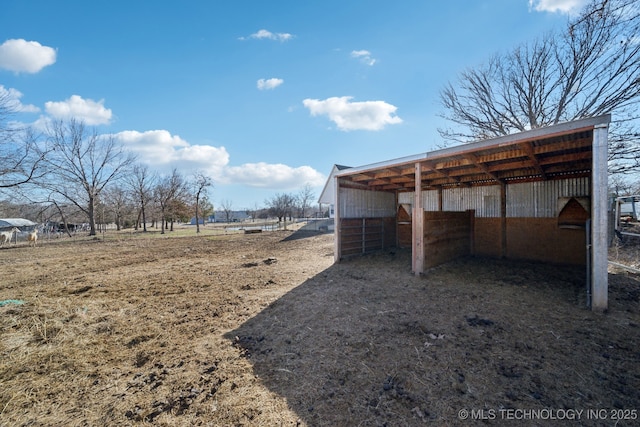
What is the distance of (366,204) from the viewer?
9914 millimetres

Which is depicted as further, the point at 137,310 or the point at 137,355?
the point at 137,310

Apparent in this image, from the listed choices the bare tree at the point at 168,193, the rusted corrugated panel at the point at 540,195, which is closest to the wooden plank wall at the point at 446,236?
the rusted corrugated panel at the point at 540,195

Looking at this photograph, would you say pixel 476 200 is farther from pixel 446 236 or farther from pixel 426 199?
pixel 446 236

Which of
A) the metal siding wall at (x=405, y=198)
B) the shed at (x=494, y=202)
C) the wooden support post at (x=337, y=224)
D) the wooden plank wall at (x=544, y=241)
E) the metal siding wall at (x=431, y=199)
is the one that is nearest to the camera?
the shed at (x=494, y=202)

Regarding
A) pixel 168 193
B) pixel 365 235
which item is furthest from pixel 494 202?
pixel 168 193

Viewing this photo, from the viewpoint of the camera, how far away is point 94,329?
12.4 feet

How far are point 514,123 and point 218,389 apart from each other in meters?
16.6

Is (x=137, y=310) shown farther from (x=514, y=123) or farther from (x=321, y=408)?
(x=514, y=123)

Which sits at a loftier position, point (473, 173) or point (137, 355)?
point (473, 173)

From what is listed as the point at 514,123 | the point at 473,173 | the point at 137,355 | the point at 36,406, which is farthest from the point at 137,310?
the point at 514,123

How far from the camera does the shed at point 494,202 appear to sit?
4559 millimetres

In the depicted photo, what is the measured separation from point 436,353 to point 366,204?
724 cm

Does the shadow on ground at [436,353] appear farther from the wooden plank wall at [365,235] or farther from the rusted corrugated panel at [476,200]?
the rusted corrugated panel at [476,200]

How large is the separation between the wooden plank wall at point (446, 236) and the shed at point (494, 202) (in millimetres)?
30
